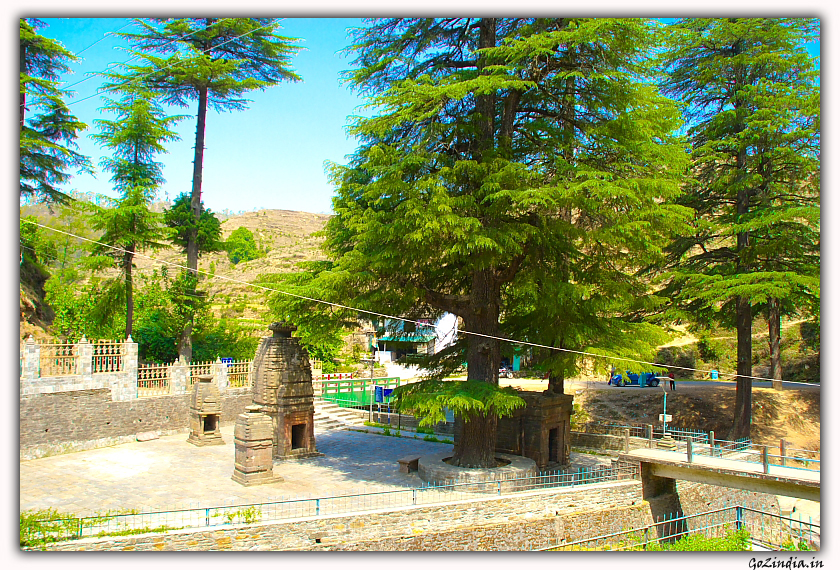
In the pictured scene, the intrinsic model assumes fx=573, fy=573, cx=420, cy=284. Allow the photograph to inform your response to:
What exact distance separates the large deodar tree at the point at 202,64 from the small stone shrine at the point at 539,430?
15.9 m

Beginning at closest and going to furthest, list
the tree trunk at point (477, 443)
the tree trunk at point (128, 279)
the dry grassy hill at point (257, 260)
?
the tree trunk at point (477, 443)
the tree trunk at point (128, 279)
the dry grassy hill at point (257, 260)

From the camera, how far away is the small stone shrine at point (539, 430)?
17266mm

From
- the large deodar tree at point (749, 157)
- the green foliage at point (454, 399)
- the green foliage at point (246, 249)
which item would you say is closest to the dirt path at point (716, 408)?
the large deodar tree at point (749, 157)

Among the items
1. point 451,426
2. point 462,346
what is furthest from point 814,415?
point 462,346

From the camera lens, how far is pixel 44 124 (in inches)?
857

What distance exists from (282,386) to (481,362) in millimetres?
6228

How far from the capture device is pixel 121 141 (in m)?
25.8

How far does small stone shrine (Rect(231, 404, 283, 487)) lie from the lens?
577 inches

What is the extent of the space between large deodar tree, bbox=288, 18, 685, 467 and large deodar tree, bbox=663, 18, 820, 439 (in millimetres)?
5119

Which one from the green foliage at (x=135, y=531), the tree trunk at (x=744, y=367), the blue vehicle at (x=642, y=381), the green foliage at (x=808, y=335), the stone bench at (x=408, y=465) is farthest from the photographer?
the blue vehicle at (x=642, y=381)

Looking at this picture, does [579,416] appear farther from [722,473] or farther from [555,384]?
[722,473]

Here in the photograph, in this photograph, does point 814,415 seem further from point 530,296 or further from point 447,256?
point 447,256

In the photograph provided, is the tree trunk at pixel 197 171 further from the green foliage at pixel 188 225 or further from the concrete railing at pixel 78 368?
the concrete railing at pixel 78 368

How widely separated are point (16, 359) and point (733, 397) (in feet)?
89.9
